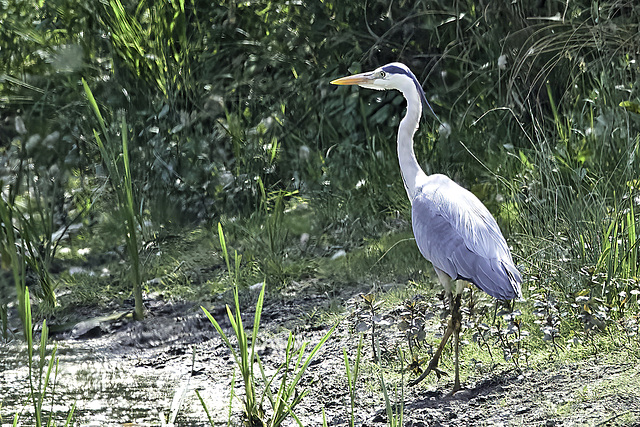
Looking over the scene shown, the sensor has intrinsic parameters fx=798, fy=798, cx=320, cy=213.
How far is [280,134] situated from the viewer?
5.84 meters

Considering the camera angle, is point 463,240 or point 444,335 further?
point 444,335

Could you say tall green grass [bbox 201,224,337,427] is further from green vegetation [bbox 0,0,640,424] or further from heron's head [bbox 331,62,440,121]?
heron's head [bbox 331,62,440,121]

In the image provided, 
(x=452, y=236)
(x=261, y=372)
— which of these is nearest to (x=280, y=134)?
(x=452, y=236)

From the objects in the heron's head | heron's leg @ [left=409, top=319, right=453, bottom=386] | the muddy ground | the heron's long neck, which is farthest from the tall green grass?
the heron's head

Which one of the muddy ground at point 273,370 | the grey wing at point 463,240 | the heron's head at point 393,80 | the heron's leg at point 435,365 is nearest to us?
the muddy ground at point 273,370

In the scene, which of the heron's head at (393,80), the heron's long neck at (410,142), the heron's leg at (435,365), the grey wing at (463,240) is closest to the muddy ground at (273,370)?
the heron's leg at (435,365)

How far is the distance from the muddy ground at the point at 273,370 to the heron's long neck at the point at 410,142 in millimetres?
760

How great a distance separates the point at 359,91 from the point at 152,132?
148 centimetres

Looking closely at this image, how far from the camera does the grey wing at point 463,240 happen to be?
10.3ft

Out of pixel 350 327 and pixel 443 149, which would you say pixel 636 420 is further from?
pixel 443 149

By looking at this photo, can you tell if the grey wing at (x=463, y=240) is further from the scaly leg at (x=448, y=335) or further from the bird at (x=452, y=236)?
the scaly leg at (x=448, y=335)

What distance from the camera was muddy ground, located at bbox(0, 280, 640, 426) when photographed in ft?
9.34

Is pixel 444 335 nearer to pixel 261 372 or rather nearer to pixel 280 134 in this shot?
pixel 261 372

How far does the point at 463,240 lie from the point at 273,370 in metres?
1.12
